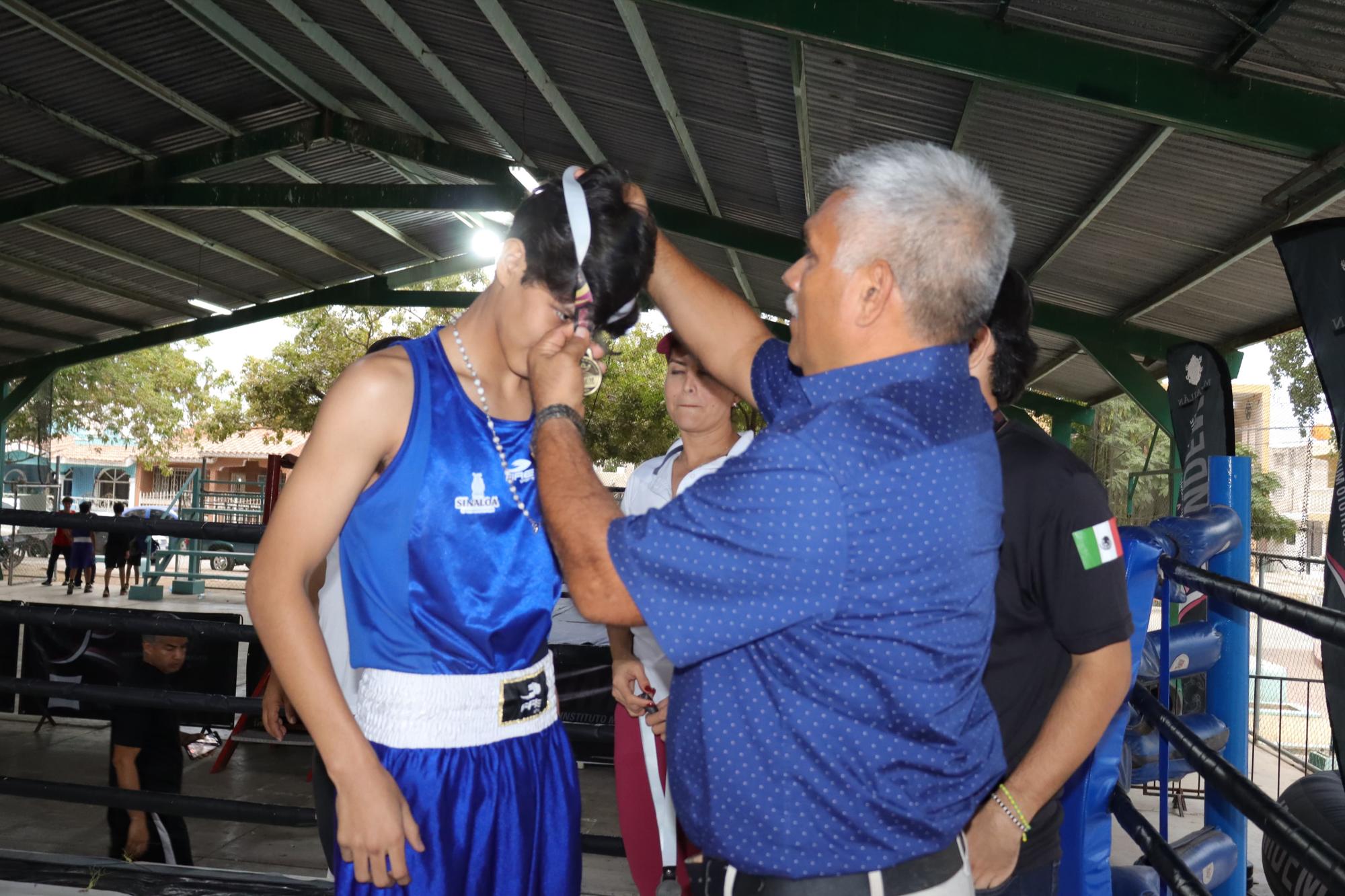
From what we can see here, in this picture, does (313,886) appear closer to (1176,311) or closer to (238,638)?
(238,638)

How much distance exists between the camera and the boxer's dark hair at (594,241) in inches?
60.1

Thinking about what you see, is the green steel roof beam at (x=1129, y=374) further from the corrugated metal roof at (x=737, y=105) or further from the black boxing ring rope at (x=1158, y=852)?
the black boxing ring rope at (x=1158, y=852)

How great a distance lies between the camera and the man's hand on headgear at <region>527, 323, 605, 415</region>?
1479mm

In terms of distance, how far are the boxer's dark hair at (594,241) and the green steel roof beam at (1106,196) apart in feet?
14.7

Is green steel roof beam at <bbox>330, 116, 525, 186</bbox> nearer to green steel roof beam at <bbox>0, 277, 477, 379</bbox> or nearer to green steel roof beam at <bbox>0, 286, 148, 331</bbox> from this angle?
green steel roof beam at <bbox>0, 277, 477, 379</bbox>

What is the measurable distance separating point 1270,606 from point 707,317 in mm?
1092

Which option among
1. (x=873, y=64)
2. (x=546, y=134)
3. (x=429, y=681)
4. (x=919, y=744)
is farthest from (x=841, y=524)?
(x=546, y=134)

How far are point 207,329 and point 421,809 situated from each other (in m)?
15.6

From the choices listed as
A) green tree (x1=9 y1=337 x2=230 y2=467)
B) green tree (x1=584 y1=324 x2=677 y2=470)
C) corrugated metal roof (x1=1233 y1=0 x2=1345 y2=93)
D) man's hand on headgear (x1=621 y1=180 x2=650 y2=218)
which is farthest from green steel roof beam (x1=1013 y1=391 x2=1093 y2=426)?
green tree (x1=9 y1=337 x2=230 y2=467)

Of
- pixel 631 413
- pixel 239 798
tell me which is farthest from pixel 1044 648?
pixel 631 413

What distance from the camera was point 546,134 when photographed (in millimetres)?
8789

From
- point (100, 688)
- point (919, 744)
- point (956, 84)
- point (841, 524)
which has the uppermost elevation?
point (956, 84)

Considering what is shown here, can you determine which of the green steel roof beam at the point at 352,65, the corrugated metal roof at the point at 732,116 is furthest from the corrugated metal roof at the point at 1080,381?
the green steel roof beam at the point at 352,65

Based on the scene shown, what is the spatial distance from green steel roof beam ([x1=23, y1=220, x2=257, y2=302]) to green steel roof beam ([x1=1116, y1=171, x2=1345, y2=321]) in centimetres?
1079
